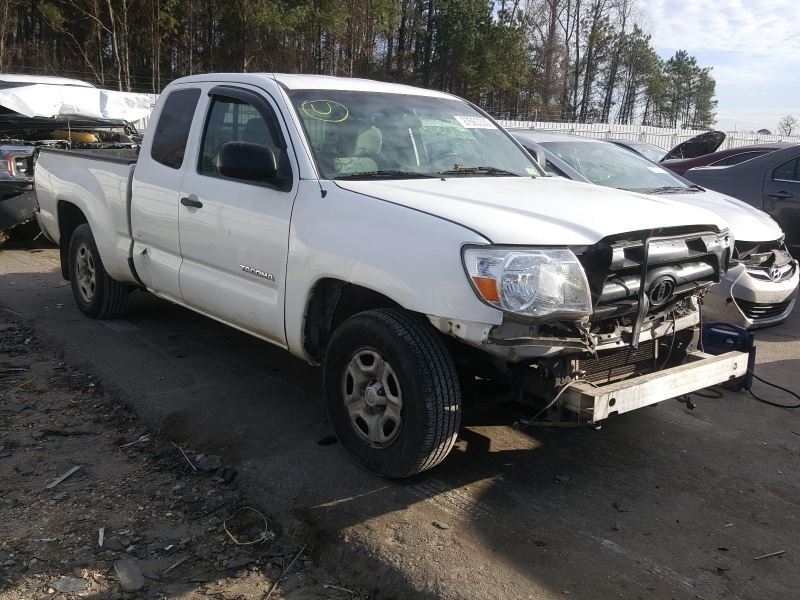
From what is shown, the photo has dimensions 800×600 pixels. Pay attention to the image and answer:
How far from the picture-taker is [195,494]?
3.71m

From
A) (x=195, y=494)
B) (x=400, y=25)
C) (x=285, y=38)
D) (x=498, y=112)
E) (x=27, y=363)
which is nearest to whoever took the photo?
(x=195, y=494)

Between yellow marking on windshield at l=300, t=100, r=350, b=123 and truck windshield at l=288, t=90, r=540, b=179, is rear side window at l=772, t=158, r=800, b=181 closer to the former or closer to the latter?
truck windshield at l=288, t=90, r=540, b=179

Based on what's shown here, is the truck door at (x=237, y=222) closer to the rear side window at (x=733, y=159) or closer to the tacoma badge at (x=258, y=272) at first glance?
the tacoma badge at (x=258, y=272)

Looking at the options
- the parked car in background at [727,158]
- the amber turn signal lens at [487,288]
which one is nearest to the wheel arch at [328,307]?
the amber turn signal lens at [487,288]

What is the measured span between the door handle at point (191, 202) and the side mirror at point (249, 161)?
0.71 meters

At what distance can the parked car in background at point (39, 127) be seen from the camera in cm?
934

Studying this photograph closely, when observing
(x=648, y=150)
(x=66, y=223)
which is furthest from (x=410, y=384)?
(x=648, y=150)

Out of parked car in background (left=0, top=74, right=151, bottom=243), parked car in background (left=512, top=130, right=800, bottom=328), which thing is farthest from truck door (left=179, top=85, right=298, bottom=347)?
parked car in background (left=0, top=74, right=151, bottom=243)

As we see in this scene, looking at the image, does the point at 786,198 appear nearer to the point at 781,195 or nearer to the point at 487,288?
the point at 781,195

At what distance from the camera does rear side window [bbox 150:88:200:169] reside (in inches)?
201

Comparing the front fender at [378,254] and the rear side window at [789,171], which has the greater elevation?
the rear side window at [789,171]

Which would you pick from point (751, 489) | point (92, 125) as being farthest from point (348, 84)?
point (92, 125)

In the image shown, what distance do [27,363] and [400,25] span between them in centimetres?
3647

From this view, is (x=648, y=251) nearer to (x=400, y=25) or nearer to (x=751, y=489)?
(x=751, y=489)
